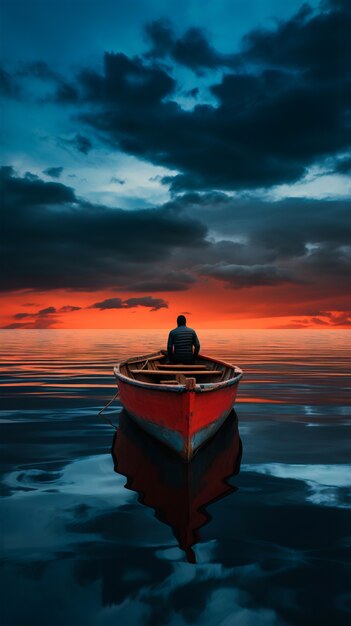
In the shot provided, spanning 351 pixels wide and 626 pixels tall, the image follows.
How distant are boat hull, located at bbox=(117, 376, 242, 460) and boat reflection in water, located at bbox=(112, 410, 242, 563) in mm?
410

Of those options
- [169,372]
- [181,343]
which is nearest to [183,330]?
[181,343]

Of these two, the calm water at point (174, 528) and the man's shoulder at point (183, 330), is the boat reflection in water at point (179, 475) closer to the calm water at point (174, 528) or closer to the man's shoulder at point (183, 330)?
the calm water at point (174, 528)

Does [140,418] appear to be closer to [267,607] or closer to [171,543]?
[171,543]

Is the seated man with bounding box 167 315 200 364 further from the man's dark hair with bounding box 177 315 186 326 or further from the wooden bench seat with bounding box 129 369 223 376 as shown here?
the wooden bench seat with bounding box 129 369 223 376

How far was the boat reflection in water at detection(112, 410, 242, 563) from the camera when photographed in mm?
6238

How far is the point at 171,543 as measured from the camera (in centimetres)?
545

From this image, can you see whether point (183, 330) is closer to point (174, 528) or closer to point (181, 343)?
point (181, 343)

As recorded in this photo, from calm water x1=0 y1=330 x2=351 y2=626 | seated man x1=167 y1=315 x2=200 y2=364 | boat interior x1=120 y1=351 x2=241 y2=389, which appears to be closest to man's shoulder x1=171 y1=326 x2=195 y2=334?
seated man x1=167 y1=315 x2=200 y2=364

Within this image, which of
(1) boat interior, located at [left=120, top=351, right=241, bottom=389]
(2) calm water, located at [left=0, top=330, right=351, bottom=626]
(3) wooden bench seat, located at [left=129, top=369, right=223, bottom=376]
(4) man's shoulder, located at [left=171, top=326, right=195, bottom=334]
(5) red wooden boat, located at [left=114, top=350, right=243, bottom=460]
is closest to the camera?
(2) calm water, located at [left=0, top=330, right=351, bottom=626]

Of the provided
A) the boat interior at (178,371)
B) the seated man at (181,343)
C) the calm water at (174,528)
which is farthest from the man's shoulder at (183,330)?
the calm water at (174,528)

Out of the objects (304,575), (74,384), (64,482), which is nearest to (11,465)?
(64,482)

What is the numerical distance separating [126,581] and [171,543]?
956 mm

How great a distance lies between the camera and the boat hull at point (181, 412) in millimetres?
7879

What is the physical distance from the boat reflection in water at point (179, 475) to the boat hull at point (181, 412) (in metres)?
0.41
